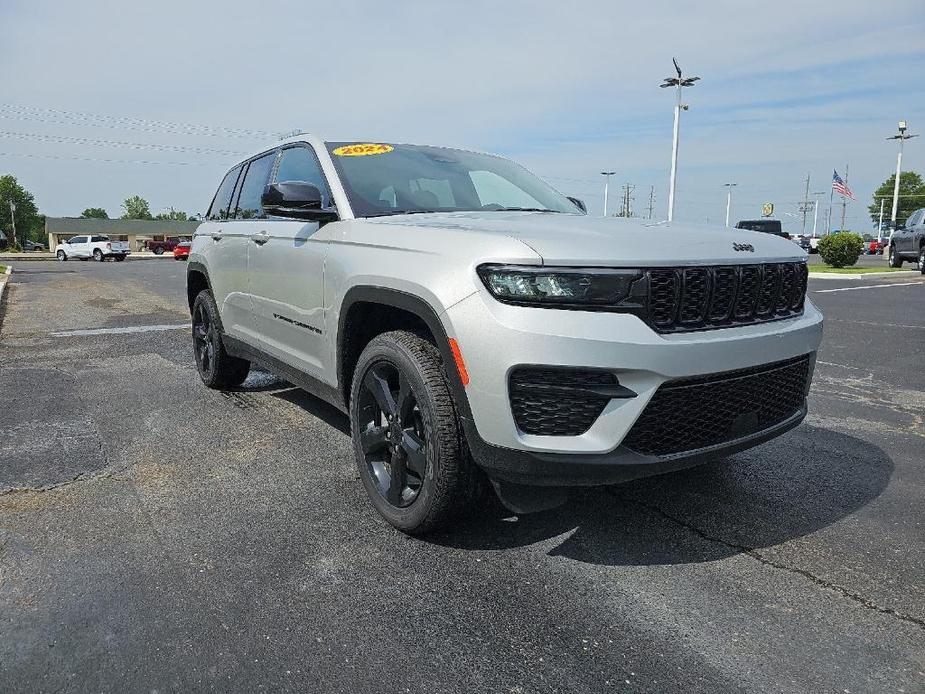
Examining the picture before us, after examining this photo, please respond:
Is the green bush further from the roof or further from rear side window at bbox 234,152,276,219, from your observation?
the roof

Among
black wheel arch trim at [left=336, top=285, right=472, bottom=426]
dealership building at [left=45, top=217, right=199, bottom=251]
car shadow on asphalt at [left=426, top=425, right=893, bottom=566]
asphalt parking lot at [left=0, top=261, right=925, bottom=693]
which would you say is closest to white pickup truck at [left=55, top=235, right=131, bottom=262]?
dealership building at [left=45, top=217, right=199, bottom=251]

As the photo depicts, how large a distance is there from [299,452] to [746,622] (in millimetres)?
2590

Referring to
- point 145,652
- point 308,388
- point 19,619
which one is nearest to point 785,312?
point 308,388

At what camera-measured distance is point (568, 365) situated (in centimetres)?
233

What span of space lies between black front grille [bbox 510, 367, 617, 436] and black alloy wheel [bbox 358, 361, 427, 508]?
1.68ft

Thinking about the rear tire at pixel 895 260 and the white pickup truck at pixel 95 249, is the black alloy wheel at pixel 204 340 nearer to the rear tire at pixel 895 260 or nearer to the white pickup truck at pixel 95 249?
the rear tire at pixel 895 260

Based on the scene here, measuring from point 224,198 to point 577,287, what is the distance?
13.2 ft

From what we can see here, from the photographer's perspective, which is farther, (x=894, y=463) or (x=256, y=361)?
(x=256, y=361)

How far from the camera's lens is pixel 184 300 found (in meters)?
13.7

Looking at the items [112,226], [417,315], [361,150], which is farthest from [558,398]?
[112,226]

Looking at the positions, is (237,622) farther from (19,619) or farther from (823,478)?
(823,478)

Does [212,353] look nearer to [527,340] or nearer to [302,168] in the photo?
[302,168]

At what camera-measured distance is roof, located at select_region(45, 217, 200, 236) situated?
263 feet

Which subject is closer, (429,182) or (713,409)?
(713,409)
